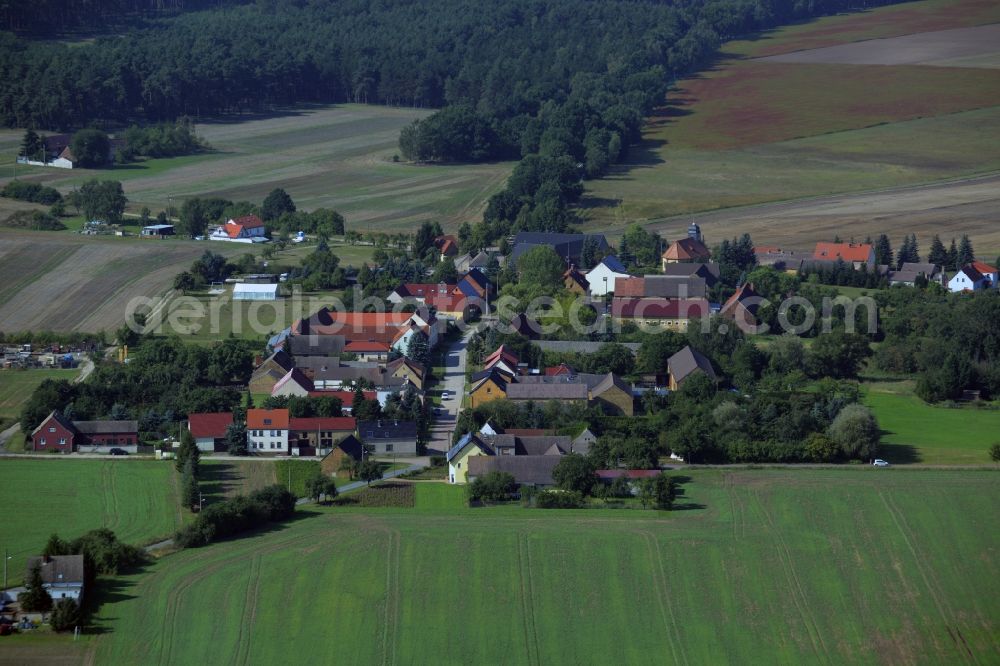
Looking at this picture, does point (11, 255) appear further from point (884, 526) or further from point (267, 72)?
point (267, 72)

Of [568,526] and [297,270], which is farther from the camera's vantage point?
[297,270]

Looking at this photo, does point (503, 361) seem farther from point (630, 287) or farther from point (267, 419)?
point (630, 287)

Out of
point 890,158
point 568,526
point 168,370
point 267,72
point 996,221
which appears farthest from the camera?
point 267,72

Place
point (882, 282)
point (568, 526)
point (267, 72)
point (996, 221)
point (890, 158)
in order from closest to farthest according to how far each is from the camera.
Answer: point (568, 526), point (882, 282), point (996, 221), point (890, 158), point (267, 72)

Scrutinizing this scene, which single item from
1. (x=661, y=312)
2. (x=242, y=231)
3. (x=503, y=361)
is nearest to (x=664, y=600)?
(x=503, y=361)

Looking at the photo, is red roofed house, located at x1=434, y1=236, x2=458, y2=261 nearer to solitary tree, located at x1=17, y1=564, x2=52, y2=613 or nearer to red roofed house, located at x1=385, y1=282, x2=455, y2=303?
red roofed house, located at x1=385, y1=282, x2=455, y2=303

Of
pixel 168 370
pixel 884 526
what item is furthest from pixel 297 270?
pixel 884 526

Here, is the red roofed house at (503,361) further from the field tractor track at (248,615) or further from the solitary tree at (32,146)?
the solitary tree at (32,146)
